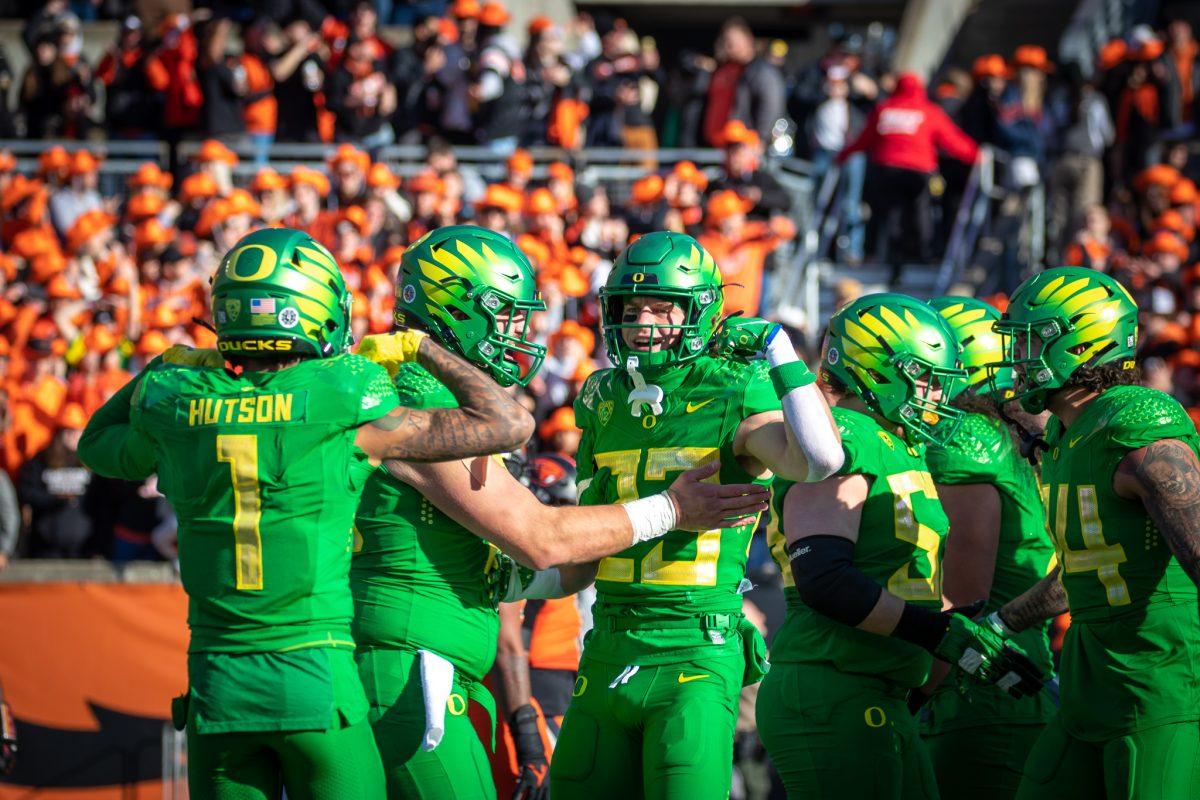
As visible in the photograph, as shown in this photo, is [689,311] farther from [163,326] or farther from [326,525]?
[163,326]

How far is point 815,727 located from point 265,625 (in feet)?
5.92

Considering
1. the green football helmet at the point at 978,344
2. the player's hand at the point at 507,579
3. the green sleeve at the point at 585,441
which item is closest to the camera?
the player's hand at the point at 507,579

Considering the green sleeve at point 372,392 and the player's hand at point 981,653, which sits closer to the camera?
the green sleeve at point 372,392

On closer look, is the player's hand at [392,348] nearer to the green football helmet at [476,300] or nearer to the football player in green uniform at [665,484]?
the green football helmet at [476,300]

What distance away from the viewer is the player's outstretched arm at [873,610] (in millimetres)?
5023

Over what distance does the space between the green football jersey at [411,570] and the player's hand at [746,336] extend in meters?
0.86

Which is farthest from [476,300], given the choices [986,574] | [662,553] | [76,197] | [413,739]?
[76,197]

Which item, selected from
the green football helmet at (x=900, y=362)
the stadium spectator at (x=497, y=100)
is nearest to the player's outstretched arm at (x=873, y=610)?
the green football helmet at (x=900, y=362)

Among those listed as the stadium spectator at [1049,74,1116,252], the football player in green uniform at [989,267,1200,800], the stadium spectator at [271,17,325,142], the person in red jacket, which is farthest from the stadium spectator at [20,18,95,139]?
the football player in green uniform at [989,267,1200,800]

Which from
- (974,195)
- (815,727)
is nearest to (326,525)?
(815,727)

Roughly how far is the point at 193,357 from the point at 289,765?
1214 mm

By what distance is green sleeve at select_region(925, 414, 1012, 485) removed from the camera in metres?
5.93

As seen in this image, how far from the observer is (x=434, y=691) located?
478 centimetres

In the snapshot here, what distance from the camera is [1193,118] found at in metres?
15.9
